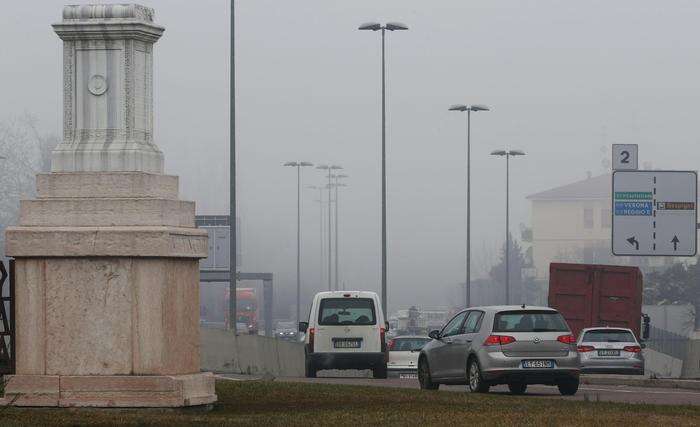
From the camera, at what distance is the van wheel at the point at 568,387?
2623 cm

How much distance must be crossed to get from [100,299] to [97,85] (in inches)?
81.3

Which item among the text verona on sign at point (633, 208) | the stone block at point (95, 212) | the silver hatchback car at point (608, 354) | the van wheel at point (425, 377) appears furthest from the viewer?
the text verona on sign at point (633, 208)

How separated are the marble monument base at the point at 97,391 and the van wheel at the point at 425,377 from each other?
12.6 m

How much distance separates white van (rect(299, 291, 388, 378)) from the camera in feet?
114

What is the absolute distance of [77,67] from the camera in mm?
16078

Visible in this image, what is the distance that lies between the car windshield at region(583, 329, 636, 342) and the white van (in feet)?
22.2

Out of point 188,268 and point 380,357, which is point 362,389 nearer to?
point 188,268

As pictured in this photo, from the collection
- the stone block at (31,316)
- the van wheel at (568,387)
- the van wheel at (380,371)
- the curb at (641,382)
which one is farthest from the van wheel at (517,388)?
the stone block at (31,316)

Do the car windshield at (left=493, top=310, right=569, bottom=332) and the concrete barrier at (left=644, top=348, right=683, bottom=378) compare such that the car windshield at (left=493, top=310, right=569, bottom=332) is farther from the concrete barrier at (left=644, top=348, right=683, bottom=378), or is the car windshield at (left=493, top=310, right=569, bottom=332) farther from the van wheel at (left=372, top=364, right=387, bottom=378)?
the concrete barrier at (left=644, top=348, right=683, bottom=378)

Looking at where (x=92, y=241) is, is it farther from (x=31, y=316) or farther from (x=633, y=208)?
(x=633, y=208)

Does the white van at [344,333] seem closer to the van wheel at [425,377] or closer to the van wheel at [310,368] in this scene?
the van wheel at [310,368]

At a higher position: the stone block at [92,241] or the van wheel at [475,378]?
the stone block at [92,241]

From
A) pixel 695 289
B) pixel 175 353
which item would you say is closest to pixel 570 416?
pixel 175 353

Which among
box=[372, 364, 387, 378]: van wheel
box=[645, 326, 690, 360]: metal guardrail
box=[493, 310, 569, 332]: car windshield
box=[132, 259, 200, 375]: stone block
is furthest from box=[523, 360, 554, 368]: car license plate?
box=[645, 326, 690, 360]: metal guardrail
